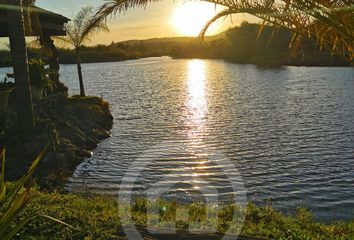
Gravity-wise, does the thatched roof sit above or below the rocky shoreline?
above

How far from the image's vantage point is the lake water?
12.4 meters

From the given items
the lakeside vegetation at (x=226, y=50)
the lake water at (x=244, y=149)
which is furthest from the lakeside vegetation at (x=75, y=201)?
the lakeside vegetation at (x=226, y=50)

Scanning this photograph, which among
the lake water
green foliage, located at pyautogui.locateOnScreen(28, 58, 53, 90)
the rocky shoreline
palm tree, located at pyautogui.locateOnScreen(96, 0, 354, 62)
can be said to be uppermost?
palm tree, located at pyautogui.locateOnScreen(96, 0, 354, 62)

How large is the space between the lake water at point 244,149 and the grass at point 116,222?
2.89 meters

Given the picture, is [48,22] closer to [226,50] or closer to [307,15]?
[307,15]

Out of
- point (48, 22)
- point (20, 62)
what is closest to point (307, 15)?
point (20, 62)

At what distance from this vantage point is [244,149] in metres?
17.0

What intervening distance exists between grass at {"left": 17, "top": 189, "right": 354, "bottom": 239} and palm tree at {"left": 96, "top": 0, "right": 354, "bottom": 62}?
2.84m

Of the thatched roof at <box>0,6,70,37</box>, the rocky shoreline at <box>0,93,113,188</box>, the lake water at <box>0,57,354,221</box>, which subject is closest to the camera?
the lake water at <box>0,57,354,221</box>

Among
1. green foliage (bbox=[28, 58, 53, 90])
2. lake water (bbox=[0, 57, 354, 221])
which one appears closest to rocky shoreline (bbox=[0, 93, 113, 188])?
lake water (bbox=[0, 57, 354, 221])

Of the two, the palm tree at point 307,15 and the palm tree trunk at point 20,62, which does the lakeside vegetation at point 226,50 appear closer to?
the palm tree trunk at point 20,62

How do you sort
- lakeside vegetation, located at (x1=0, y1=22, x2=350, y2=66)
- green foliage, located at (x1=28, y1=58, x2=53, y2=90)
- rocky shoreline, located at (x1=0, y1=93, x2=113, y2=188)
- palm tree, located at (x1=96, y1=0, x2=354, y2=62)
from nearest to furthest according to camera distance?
1. palm tree, located at (x1=96, y1=0, x2=354, y2=62)
2. rocky shoreline, located at (x1=0, y1=93, x2=113, y2=188)
3. green foliage, located at (x1=28, y1=58, x2=53, y2=90)
4. lakeside vegetation, located at (x1=0, y1=22, x2=350, y2=66)

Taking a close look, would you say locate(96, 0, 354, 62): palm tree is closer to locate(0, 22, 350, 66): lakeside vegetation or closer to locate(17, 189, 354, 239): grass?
locate(17, 189, 354, 239): grass

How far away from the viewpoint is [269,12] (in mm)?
6551
